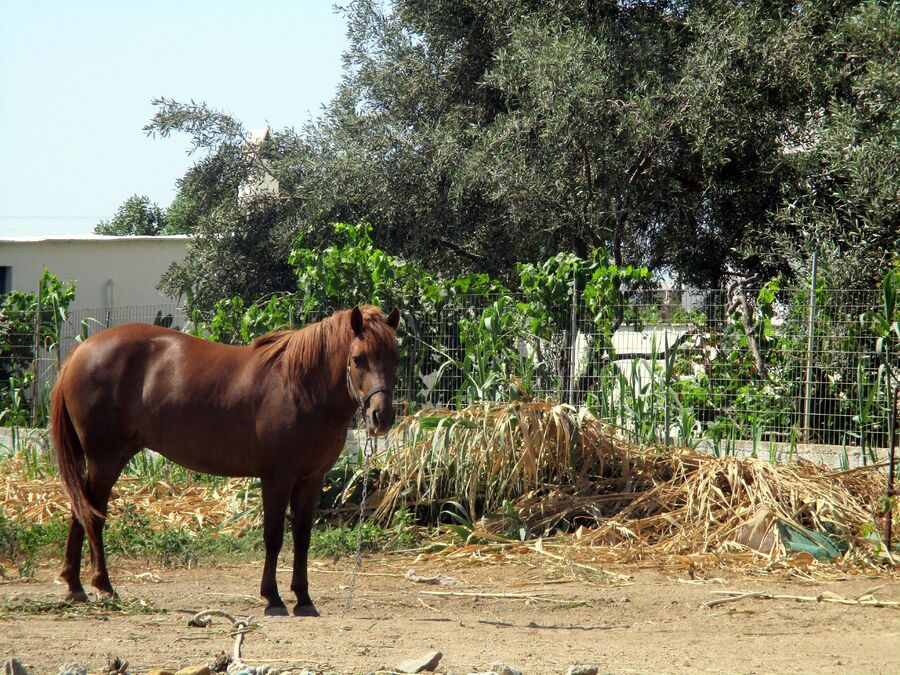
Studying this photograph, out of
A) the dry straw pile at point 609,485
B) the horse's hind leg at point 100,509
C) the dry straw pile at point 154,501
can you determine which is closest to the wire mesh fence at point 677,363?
the dry straw pile at point 609,485

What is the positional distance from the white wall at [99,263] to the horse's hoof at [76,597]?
13.5 metres

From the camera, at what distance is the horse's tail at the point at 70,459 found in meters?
5.56

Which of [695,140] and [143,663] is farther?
[695,140]

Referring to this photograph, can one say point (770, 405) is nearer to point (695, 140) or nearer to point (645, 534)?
point (645, 534)

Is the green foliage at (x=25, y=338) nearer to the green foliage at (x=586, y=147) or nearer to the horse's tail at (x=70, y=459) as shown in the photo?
the green foliage at (x=586, y=147)

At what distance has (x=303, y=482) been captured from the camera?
5.48 meters

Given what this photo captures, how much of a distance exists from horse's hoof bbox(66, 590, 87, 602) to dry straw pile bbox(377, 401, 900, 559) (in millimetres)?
2669

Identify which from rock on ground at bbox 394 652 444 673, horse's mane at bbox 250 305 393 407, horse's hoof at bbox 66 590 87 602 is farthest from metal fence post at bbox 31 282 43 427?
rock on ground at bbox 394 652 444 673

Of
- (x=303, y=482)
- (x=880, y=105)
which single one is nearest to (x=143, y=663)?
(x=303, y=482)

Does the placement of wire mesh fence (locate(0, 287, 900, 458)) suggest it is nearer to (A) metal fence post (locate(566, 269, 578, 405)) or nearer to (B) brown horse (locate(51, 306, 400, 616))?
(A) metal fence post (locate(566, 269, 578, 405))

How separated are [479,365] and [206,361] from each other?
→ 3.35m

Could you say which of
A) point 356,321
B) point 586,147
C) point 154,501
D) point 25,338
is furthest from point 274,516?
point 25,338

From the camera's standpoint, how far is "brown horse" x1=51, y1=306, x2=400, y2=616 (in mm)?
5277

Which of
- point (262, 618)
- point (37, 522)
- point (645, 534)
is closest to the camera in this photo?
point (262, 618)
